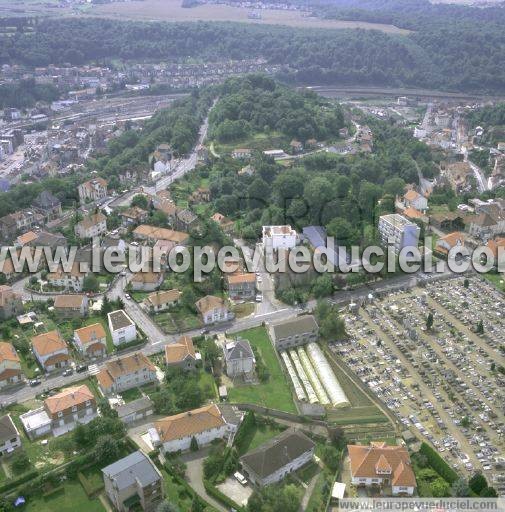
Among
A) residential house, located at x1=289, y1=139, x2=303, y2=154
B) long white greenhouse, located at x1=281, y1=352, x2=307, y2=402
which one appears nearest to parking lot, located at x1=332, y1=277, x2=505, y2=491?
long white greenhouse, located at x1=281, y1=352, x2=307, y2=402

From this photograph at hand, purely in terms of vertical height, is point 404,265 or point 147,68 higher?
point 147,68

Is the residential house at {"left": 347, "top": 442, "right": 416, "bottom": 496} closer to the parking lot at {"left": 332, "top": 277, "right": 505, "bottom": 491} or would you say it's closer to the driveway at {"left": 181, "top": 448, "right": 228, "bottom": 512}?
the parking lot at {"left": 332, "top": 277, "right": 505, "bottom": 491}

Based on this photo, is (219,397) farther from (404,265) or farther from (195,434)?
(404,265)

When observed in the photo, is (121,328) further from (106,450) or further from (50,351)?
(106,450)

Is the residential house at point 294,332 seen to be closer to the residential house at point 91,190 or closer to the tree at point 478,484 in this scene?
the tree at point 478,484

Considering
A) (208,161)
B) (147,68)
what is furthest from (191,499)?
(147,68)

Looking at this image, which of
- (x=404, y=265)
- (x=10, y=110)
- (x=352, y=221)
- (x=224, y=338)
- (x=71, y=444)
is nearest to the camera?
(x=71, y=444)

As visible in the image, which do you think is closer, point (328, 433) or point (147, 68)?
point (328, 433)
